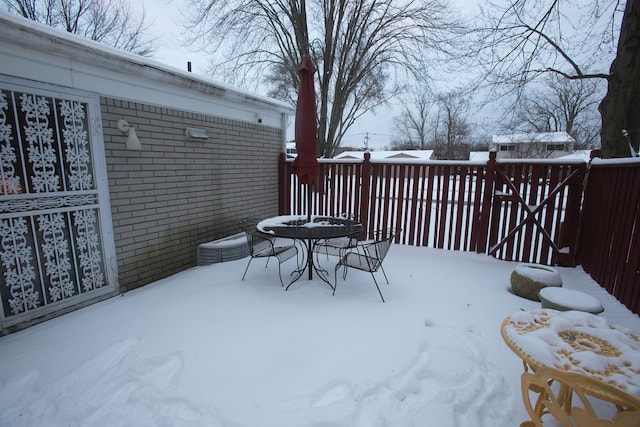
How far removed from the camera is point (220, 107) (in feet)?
16.1

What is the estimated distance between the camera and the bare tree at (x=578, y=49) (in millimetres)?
5414

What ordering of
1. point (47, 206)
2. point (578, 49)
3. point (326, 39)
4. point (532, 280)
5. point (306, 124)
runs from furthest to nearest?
point (326, 39)
point (578, 49)
point (306, 124)
point (532, 280)
point (47, 206)

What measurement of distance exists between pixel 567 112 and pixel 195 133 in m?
29.4

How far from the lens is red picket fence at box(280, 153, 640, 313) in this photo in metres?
3.46

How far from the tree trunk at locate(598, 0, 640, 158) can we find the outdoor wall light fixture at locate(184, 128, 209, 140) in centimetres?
710

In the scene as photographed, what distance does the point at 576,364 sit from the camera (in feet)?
4.87

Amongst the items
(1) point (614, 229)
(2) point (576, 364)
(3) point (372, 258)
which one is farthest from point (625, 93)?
(2) point (576, 364)

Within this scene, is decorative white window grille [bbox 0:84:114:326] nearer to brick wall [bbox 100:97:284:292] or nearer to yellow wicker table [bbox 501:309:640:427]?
brick wall [bbox 100:97:284:292]

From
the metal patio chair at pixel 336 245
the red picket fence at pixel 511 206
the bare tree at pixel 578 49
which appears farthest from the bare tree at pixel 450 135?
the metal patio chair at pixel 336 245

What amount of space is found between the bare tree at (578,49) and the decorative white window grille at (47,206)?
818cm

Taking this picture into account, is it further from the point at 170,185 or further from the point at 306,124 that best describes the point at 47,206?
the point at 306,124

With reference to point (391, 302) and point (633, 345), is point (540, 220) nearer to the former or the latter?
point (391, 302)

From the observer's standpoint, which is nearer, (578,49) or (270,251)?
(270,251)

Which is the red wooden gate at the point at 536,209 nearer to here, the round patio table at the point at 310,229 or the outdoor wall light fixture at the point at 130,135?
the round patio table at the point at 310,229
